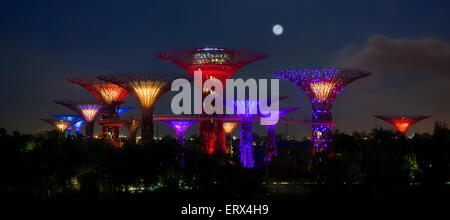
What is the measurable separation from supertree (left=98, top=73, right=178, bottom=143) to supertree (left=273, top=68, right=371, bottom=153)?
52.4ft

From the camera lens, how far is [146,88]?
217ft

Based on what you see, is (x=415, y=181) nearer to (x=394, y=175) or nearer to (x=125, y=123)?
(x=394, y=175)

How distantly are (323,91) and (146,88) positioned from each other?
771 inches

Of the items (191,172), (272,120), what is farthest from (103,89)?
(191,172)

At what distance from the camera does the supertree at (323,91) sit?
7106 cm

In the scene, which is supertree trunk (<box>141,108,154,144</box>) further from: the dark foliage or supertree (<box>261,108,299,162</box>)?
supertree (<box>261,108,299,162</box>)

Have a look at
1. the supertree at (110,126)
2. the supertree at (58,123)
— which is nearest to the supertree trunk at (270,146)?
the supertree at (110,126)

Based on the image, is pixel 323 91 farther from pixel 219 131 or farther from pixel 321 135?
pixel 219 131

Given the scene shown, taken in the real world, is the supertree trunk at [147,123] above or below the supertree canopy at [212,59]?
below

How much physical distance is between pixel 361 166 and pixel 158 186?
16.7m

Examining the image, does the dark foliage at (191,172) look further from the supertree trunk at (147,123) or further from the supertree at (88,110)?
the supertree at (88,110)

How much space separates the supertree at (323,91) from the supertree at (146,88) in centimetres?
1596

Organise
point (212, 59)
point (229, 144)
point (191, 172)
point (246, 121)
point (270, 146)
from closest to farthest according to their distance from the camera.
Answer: point (191, 172), point (212, 59), point (246, 121), point (270, 146), point (229, 144)
